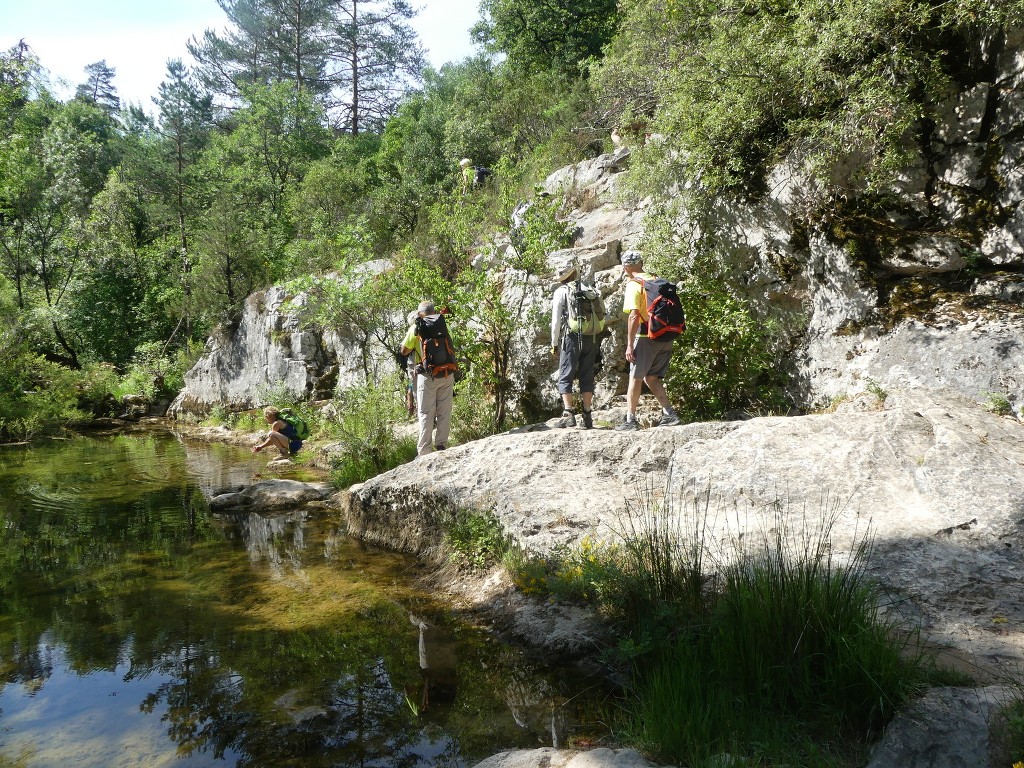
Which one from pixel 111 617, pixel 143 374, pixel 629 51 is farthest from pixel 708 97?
pixel 143 374

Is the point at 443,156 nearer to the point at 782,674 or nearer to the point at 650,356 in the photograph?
the point at 650,356

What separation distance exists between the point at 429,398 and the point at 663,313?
300 centimetres

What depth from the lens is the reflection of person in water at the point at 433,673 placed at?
3.70 meters

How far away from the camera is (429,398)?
786 cm

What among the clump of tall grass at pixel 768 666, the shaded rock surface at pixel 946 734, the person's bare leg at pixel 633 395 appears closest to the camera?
the shaded rock surface at pixel 946 734

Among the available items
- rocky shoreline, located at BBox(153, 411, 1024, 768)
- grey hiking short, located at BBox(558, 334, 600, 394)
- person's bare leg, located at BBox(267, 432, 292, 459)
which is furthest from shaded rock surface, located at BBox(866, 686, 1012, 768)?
person's bare leg, located at BBox(267, 432, 292, 459)

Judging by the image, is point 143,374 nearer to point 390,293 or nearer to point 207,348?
point 207,348

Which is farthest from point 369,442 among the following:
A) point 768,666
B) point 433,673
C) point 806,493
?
point 768,666

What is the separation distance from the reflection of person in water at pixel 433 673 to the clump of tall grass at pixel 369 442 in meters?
4.22

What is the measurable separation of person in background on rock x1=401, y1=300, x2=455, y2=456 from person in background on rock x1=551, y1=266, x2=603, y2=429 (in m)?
1.41

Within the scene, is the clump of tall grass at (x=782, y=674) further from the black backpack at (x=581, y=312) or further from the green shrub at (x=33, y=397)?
the green shrub at (x=33, y=397)

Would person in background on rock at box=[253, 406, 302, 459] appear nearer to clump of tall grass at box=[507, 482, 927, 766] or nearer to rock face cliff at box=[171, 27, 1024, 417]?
rock face cliff at box=[171, 27, 1024, 417]

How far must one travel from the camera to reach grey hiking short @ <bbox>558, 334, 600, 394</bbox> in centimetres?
749

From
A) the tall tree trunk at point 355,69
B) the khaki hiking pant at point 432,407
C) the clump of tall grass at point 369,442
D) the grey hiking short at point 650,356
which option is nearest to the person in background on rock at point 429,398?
the khaki hiking pant at point 432,407
